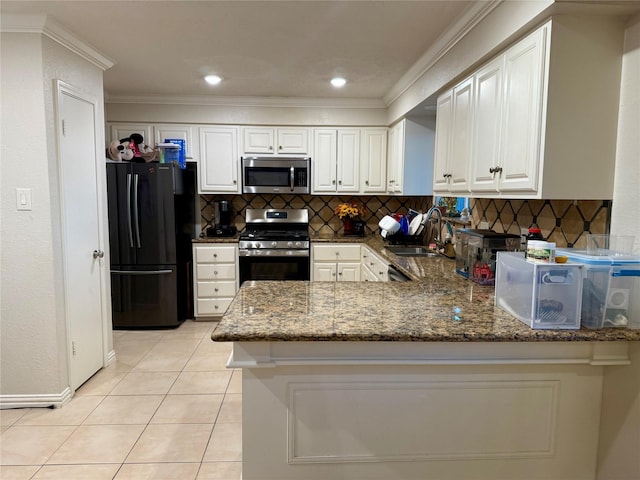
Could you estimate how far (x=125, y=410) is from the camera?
2.53 metres

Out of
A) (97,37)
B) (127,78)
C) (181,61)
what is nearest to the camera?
(97,37)

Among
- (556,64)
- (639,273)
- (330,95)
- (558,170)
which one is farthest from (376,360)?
(330,95)

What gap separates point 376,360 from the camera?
59.3 inches

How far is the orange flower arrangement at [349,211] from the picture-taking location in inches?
183

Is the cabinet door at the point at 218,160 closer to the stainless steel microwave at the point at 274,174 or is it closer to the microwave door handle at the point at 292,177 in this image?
the stainless steel microwave at the point at 274,174

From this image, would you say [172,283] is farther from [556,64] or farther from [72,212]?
[556,64]

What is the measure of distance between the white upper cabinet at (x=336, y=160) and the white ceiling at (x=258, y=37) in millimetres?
711

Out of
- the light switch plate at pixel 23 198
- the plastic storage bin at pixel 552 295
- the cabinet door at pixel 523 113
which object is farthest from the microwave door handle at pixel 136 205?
the plastic storage bin at pixel 552 295

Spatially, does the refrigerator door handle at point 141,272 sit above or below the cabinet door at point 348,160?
below

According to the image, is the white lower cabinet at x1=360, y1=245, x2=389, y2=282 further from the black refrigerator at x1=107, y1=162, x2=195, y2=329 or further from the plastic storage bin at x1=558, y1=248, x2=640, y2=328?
the black refrigerator at x1=107, y1=162, x2=195, y2=329

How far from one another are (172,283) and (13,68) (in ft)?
7.20

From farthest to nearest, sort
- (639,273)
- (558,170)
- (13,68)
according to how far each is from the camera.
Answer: (13,68) → (558,170) → (639,273)

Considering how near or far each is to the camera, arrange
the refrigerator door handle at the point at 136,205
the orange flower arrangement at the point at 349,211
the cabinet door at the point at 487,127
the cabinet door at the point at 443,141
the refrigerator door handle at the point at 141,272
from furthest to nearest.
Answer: the orange flower arrangement at the point at 349,211 < the refrigerator door handle at the point at 141,272 < the refrigerator door handle at the point at 136,205 < the cabinet door at the point at 443,141 < the cabinet door at the point at 487,127

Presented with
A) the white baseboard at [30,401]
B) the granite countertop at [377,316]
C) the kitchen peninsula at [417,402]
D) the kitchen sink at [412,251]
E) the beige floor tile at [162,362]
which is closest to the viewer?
the granite countertop at [377,316]
